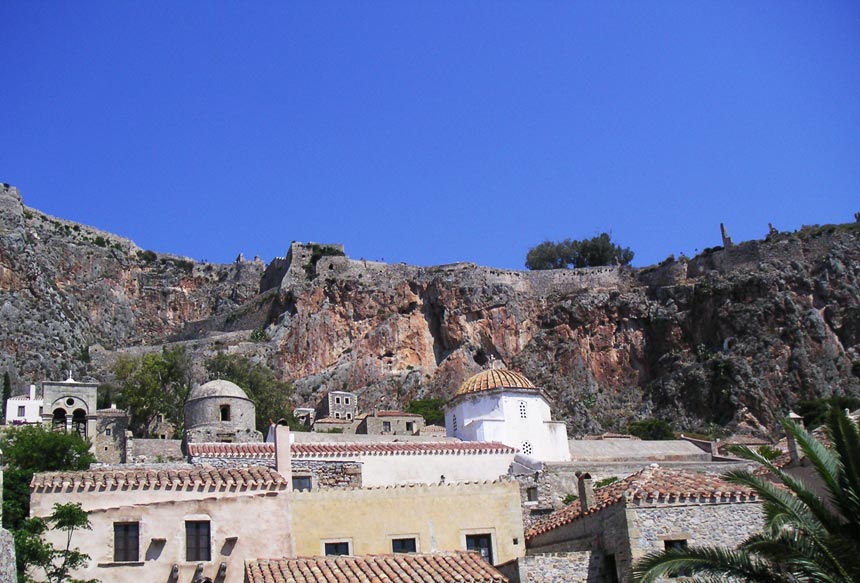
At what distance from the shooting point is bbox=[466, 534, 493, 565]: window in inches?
985

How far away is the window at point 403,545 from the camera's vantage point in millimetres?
24661

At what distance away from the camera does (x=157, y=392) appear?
60.5 m

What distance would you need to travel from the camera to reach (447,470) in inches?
1524

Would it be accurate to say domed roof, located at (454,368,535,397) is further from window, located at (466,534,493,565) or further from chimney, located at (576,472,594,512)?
chimney, located at (576,472,594,512)

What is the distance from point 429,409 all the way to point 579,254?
4089cm

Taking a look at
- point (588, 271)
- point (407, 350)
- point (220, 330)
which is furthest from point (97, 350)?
point (588, 271)

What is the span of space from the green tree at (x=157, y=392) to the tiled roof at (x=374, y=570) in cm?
3782

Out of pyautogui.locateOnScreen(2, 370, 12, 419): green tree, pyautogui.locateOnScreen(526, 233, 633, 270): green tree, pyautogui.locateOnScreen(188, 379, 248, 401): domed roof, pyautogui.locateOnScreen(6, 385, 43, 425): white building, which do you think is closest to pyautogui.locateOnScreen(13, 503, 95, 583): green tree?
pyautogui.locateOnScreen(188, 379, 248, 401): domed roof

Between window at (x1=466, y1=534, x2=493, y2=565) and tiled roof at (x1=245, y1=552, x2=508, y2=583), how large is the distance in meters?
1.78

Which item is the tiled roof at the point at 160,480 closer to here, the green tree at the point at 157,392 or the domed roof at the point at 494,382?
the domed roof at the point at 494,382

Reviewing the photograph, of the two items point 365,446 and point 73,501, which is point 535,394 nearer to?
point 365,446

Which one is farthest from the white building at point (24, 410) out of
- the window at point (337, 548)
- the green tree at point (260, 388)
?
the window at point (337, 548)

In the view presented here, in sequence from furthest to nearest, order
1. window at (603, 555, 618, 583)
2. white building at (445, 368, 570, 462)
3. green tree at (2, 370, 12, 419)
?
green tree at (2, 370, 12, 419), white building at (445, 368, 570, 462), window at (603, 555, 618, 583)

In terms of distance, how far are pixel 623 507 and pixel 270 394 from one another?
44965mm
